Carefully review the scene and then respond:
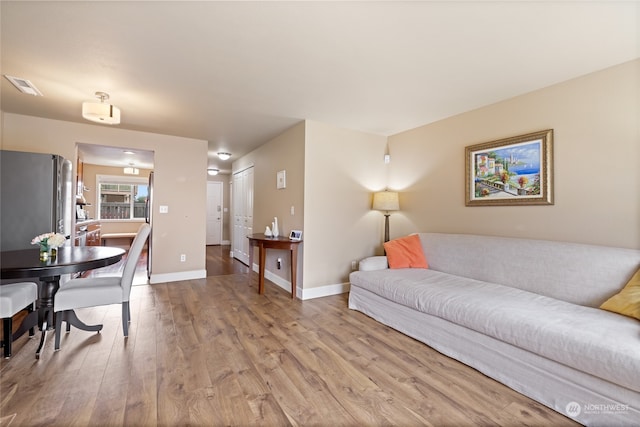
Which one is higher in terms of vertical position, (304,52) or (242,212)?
(304,52)

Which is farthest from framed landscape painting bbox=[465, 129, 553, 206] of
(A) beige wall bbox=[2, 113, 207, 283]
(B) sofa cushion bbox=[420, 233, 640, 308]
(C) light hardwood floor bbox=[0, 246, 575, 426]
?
(A) beige wall bbox=[2, 113, 207, 283]

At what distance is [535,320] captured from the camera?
1.80 meters

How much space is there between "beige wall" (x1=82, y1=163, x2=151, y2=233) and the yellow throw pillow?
30.8 ft

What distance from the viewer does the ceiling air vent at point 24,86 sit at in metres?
2.53

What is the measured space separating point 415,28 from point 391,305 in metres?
2.35

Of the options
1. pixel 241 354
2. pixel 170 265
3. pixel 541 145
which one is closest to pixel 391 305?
pixel 241 354

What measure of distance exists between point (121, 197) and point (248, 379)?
8.07m

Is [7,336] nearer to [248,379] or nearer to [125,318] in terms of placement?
[125,318]

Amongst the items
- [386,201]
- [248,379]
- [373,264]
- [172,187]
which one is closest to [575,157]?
[386,201]

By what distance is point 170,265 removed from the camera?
4.48m

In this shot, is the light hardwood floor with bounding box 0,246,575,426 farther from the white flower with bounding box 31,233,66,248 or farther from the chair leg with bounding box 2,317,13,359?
the white flower with bounding box 31,233,66,248

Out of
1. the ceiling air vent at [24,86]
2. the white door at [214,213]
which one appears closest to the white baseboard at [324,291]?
the ceiling air vent at [24,86]

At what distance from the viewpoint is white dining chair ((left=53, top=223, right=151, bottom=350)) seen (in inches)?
88.1

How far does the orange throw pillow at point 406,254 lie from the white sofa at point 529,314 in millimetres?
135
